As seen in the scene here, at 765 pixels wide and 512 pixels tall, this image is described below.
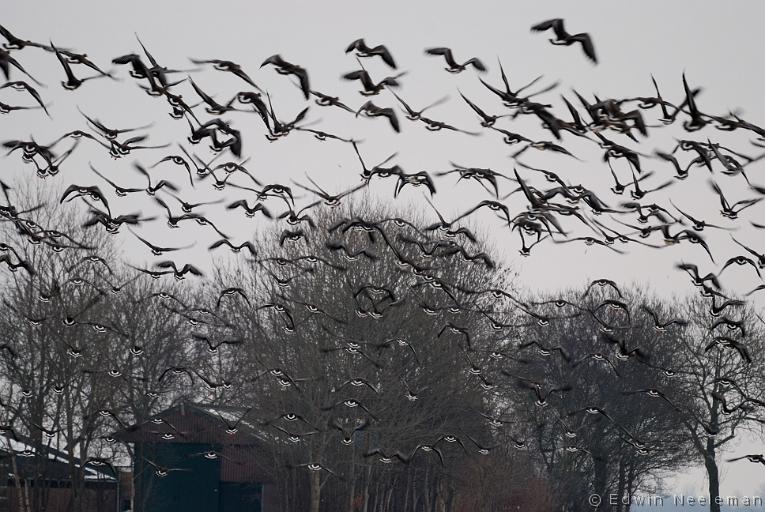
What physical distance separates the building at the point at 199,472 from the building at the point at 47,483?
5.27 ft

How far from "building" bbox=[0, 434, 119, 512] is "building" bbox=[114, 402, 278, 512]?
161 cm

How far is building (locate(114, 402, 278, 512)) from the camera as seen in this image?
55.3 m

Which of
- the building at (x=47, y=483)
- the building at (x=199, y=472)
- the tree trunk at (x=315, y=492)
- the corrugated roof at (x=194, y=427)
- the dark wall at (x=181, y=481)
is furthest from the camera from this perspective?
the dark wall at (x=181, y=481)

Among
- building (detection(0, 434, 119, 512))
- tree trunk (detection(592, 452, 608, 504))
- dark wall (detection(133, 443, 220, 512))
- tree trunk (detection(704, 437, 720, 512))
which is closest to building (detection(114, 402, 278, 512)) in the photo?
dark wall (detection(133, 443, 220, 512))

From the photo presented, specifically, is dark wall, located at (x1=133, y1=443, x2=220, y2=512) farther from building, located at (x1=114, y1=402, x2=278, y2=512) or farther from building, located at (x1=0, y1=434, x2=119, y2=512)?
building, located at (x1=0, y1=434, x2=119, y2=512)

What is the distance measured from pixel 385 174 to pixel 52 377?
29.8m

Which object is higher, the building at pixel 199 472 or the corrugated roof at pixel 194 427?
the corrugated roof at pixel 194 427

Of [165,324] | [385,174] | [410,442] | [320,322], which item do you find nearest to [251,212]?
[385,174]

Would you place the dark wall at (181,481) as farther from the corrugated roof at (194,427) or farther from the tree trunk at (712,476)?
the tree trunk at (712,476)

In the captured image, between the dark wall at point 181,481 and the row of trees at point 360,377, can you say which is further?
the dark wall at point 181,481

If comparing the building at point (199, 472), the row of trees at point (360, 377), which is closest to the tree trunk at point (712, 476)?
the row of trees at point (360, 377)

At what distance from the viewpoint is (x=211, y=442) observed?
5512 cm

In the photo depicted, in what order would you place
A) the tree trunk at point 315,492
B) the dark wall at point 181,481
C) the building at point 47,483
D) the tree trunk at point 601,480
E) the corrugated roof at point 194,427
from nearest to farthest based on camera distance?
the tree trunk at point 315,492
the building at point 47,483
the corrugated roof at point 194,427
the dark wall at point 181,481
the tree trunk at point 601,480

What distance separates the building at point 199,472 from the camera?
55.3 meters
